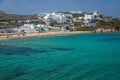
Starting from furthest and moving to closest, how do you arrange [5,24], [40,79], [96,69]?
1. [5,24]
2. [96,69]
3. [40,79]

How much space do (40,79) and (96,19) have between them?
115341 millimetres

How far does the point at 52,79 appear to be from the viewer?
18016 mm

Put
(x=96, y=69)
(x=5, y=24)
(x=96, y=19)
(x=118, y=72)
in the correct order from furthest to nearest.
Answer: (x=96, y=19) < (x=5, y=24) < (x=96, y=69) < (x=118, y=72)

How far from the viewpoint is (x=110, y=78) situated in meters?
18.0

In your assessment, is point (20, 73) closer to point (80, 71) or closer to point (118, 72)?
point (80, 71)

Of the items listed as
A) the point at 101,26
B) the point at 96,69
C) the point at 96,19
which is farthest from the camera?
the point at 96,19

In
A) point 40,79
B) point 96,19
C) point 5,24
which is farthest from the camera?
point 96,19

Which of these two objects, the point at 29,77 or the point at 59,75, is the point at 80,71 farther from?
the point at 29,77

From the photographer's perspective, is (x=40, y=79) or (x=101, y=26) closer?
(x=40, y=79)

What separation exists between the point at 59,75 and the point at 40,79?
1.70 metres

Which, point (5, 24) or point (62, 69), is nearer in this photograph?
point (62, 69)

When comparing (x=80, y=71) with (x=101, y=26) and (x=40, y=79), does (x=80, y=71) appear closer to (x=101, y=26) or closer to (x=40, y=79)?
(x=40, y=79)

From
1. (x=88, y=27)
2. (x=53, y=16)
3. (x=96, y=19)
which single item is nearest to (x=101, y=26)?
(x=88, y=27)

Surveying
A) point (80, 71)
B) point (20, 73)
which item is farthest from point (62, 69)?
point (20, 73)
